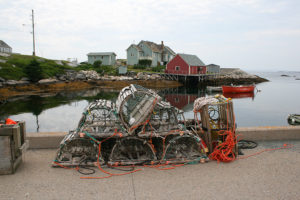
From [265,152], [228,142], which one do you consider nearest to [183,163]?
[228,142]

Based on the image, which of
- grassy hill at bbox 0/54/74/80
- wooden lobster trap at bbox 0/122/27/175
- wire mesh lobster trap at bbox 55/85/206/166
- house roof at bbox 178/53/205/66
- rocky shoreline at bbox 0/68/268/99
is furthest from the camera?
house roof at bbox 178/53/205/66

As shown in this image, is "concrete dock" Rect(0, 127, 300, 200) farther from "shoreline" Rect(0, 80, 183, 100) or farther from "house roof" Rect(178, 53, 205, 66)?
"house roof" Rect(178, 53, 205, 66)

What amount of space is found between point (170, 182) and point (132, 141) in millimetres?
1526

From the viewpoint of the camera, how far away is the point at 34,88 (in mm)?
38344

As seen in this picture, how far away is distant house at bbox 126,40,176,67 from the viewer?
65.4 m

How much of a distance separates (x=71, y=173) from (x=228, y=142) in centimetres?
356

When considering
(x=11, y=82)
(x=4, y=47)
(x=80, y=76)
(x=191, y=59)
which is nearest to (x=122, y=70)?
(x=80, y=76)

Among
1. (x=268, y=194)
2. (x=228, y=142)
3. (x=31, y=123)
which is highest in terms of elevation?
(x=228, y=142)

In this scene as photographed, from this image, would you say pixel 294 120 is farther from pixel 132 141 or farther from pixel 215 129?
pixel 132 141

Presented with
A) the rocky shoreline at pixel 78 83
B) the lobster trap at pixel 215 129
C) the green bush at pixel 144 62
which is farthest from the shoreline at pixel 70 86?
the lobster trap at pixel 215 129

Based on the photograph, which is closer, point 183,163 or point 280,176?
point 280,176

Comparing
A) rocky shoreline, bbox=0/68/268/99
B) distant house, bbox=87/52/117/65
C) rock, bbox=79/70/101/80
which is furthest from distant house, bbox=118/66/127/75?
distant house, bbox=87/52/117/65

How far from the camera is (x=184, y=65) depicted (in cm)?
5828

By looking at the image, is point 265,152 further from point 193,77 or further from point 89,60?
point 89,60
